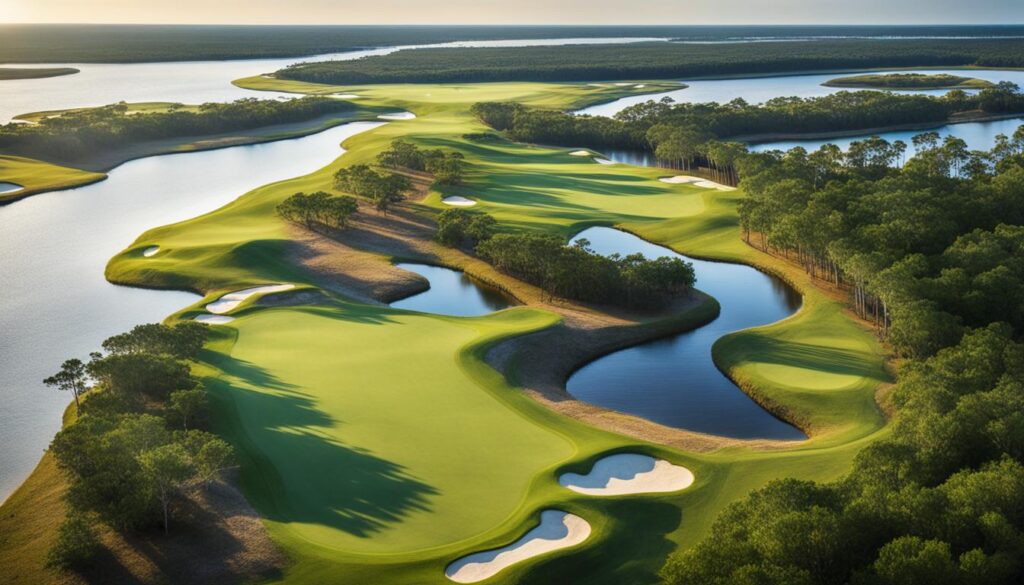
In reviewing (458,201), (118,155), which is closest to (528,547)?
(458,201)

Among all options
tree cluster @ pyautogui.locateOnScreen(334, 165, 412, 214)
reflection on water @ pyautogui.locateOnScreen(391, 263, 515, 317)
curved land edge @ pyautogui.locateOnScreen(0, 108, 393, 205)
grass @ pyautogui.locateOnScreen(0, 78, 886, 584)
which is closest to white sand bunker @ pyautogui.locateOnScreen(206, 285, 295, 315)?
grass @ pyautogui.locateOnScreen(0, 78, 886, 584)

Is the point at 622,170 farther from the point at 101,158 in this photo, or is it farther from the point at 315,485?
the point at 315,485

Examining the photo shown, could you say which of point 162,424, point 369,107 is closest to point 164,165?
point 369,107

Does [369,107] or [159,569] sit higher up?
[369,107]

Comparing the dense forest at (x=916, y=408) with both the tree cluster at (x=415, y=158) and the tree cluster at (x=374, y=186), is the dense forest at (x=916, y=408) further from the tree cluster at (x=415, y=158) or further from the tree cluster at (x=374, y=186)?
the tree cluster at (x=415, y=158)

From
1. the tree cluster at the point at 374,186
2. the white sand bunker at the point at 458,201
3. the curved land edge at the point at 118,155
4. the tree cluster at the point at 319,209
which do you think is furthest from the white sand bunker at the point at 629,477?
the curved land edge at the point at 118,155

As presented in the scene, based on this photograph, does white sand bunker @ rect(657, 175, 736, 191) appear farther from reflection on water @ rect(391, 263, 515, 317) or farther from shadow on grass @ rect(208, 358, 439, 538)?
shadow on grass @ rect(208, 358, 439, 538)
